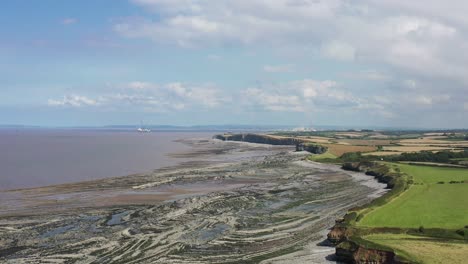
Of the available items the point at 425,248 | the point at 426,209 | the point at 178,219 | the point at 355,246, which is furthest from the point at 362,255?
the point at 178,219

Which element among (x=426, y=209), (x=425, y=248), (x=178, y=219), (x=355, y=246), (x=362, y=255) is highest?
(x=426, y=209)

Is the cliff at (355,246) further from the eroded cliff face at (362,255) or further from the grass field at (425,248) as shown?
the grass field at (425,248)

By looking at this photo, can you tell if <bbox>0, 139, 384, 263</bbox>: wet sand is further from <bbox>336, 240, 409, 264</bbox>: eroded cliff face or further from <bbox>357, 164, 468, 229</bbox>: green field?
<bbox>357, 164, 468, 229</bbox>: green field

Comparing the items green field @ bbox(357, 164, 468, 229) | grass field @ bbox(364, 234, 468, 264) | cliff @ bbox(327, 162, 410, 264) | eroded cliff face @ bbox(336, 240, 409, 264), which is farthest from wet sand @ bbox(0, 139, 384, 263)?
green field @ bbox(357, 164, 468, 229)

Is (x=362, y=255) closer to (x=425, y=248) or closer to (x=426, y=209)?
(x=425, y=248)

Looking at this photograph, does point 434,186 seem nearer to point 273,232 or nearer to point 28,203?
point 273,232

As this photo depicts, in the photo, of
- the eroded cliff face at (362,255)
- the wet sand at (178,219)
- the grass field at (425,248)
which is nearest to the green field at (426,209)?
the grass field at (425,248)
